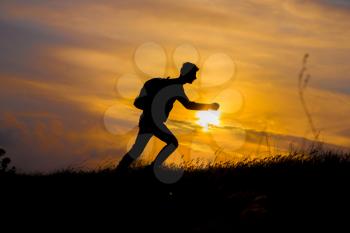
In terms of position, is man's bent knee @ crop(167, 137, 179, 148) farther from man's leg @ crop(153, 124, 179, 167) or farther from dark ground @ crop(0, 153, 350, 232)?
dark ground @ crop(0, 153, 350, 232)

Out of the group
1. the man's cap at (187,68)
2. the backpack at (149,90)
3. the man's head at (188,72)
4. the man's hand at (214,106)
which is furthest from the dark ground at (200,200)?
the man's cap at (187,68)

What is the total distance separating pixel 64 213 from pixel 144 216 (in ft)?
5.16

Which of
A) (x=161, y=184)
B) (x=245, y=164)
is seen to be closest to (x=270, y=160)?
(x=245, y=164)

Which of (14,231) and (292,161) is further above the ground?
(292,161)

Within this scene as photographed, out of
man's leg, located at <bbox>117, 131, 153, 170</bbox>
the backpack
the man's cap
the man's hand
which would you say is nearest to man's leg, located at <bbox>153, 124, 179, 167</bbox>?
man's leg, located at <bbox>117, 131, 153, 170</bbox>

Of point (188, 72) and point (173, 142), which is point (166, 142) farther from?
point (188, 72)

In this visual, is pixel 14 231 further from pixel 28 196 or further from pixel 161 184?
pixel 161 184

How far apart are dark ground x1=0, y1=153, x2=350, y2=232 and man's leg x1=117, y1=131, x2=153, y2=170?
11.4 inches

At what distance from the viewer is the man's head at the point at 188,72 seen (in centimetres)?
1232

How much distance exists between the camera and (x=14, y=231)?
1010 centimetres

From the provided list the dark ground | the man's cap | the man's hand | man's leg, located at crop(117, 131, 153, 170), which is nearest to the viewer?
the dark ground

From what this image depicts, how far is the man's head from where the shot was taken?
40.4ft

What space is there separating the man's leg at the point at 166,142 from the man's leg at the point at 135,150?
29 centimetres

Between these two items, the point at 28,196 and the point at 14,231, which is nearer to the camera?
the point at 14,231
